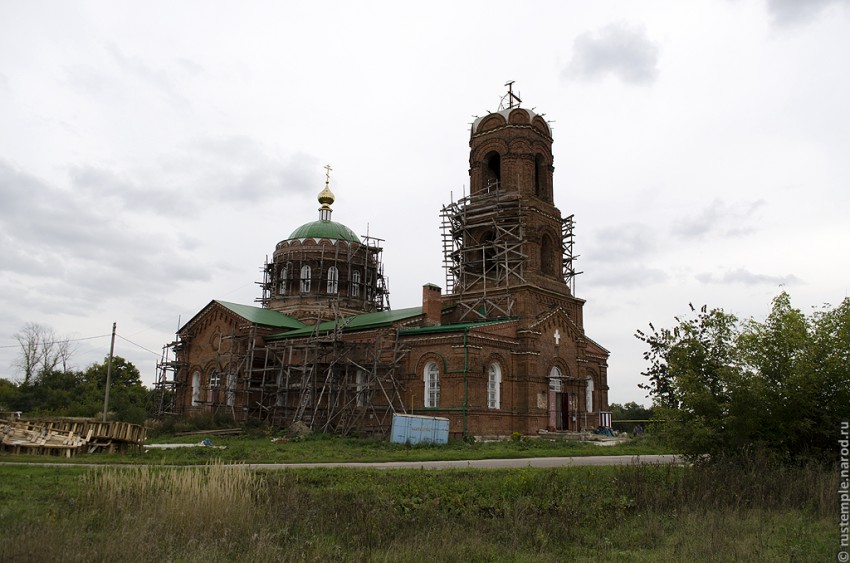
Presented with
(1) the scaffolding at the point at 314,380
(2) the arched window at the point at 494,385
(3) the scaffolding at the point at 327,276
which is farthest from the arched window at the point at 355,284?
(2) the arched window at the point at 494,385

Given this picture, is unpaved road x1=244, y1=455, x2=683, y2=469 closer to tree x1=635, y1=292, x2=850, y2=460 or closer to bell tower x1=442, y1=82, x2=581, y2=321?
tree x1=635, y1=292, x2=850, y2=460

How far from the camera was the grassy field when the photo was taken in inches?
320

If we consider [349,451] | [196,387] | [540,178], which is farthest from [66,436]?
[540,178]

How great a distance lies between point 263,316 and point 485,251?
45.8ft

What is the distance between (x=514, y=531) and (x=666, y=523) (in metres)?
2.58

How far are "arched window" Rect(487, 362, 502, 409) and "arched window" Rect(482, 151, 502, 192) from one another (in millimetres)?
10404

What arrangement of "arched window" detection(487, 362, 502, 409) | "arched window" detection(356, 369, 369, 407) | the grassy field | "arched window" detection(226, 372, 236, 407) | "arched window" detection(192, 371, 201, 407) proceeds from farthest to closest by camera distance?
1. "arched window" detection(192, 371, 201, 407)
2. "arched window" detection(226, 372, 236, 407)
3. "arched window" detection(356, 369, 369, 407)
4. "arched window" detection(487, 362, 502, 409)
5. the grassy field

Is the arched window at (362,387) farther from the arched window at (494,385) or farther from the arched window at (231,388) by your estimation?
the arched window at (231,388)

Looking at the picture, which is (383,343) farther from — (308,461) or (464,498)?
(464,498)

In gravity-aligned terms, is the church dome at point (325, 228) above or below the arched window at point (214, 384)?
above

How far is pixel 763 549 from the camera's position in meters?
8.41

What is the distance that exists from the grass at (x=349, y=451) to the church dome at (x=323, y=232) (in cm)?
1778

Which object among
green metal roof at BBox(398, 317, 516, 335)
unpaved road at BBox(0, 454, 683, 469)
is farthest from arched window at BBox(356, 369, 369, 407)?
unpaved road at BBox(0, 454, 683, 469)

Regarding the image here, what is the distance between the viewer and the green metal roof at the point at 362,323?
31.7 metres
